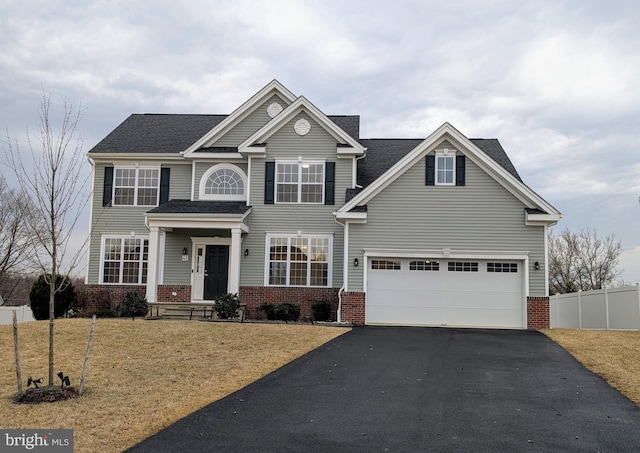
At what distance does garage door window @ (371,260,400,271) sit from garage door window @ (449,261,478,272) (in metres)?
1.72

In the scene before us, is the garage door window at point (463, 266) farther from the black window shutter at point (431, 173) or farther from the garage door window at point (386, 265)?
the black window shutter at point (431, 173)

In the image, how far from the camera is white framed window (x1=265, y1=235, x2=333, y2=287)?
20.9 metres

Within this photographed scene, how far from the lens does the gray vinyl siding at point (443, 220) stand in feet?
61.7

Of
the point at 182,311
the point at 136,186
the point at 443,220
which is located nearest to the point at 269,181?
the point at 136,186

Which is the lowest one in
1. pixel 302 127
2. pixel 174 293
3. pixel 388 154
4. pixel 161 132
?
pixel 174 293

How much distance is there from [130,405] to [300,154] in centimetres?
1397

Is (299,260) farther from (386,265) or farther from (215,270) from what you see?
(386,265)

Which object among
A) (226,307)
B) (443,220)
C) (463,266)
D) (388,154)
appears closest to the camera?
(226,307)

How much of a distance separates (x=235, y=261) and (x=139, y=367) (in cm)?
917

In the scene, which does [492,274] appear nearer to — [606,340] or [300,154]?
[606,340]

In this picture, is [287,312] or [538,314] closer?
[538,314]

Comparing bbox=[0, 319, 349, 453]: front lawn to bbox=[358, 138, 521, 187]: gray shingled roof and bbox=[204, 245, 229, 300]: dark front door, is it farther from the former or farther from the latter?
bbox=[358, 138, 521, 187]: gray shingled roof

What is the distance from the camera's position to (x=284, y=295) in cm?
2072

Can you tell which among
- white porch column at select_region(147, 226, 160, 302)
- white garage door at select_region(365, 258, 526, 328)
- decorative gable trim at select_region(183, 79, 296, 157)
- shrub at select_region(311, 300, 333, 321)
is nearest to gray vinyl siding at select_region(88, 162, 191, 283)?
decorative gable trim at select_region(183, 79, 296, 157)
